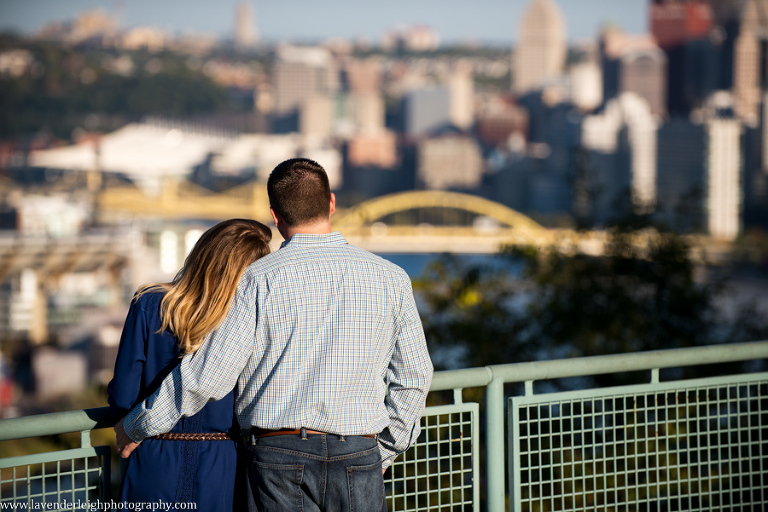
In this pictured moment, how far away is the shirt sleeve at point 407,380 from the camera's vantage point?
55.1 inches

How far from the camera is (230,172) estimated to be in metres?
67.7

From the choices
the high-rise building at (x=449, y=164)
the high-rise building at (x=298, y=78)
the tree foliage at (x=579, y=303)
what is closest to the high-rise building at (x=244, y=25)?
the high-rise building at (x=298, y=78)

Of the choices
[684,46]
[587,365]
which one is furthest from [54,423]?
[684,46]

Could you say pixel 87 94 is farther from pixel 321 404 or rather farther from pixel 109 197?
pixel 321 404

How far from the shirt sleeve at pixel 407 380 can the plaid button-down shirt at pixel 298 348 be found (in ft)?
0.11

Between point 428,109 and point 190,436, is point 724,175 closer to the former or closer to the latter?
point 428,109

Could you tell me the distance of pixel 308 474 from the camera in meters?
1.34

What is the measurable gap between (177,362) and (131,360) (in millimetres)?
71

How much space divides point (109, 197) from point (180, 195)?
4.75 metres

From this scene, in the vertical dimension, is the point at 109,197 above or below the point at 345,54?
below

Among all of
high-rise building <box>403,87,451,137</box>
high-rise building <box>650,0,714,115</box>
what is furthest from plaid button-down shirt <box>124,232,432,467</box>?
high-rise building <box>403,87,451,137</box>

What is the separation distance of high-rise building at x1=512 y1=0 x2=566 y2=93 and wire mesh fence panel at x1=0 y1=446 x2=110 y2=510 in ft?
314

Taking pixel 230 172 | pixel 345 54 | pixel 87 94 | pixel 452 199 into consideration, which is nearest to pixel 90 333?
pixel 452 199

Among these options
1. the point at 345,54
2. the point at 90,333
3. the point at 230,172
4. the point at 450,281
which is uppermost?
the point at 345,54
